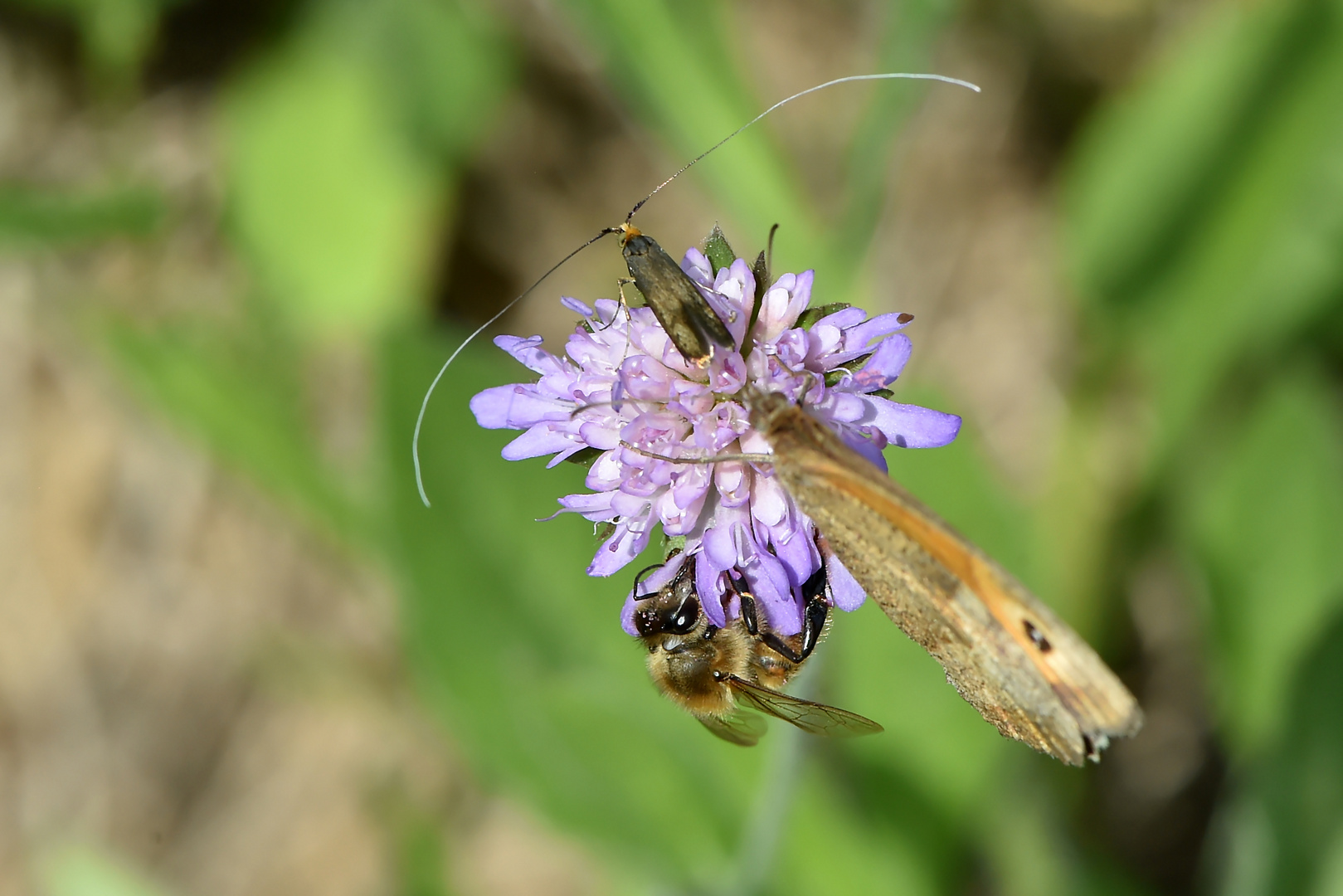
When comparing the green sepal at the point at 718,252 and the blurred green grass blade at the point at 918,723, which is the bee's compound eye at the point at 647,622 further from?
the blurred green grass blade at the point at 918,723

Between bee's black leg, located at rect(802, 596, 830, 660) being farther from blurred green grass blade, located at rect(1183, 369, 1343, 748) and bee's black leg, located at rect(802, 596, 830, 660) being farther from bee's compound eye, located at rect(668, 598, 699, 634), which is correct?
blurred green grass blade, located at rect(1183, 369, 1343, 748)

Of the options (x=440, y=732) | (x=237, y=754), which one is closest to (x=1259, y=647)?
(x=440, y=732)

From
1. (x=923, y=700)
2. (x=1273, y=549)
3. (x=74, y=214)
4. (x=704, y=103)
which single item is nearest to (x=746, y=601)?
(x=923, y=700)

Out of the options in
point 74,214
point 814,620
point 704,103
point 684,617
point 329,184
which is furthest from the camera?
point 329,184

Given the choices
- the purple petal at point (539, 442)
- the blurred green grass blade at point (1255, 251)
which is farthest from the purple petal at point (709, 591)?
the blurred green grass blade at point (1255, 251)

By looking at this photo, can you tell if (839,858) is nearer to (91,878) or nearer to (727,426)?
(727,426)
